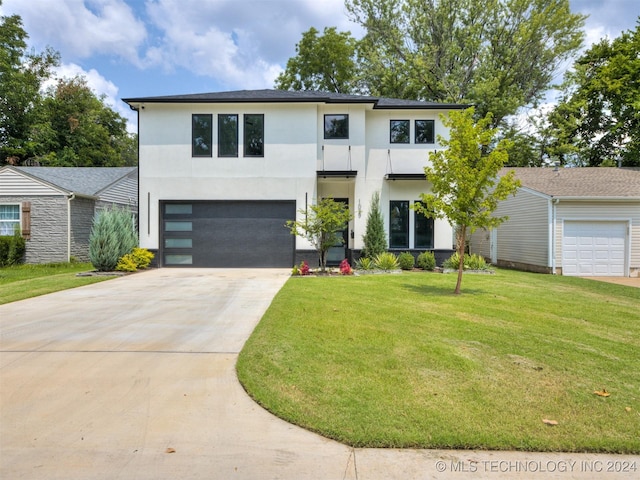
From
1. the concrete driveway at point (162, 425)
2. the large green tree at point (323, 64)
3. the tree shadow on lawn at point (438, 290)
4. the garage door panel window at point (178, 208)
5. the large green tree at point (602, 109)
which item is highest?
the large green tree at point (323, 64)

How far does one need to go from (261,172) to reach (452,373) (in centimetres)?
1168

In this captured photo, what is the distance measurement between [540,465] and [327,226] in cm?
986

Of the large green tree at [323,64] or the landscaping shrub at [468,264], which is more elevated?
the large green tree at [323,64]

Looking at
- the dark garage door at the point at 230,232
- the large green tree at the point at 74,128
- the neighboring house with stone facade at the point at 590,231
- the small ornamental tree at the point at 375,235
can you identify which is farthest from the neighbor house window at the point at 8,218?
the neighboring house with stone facade at the point at 590,231

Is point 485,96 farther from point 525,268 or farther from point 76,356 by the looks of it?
point 76,356

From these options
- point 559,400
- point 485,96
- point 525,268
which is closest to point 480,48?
point 485,96

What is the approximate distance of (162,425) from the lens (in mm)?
3135

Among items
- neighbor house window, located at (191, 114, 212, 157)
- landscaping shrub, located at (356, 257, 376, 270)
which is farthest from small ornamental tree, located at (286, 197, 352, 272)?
neighbor house window, located at (191, 114, 212, 157)

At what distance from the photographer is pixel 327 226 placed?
40.0 ft

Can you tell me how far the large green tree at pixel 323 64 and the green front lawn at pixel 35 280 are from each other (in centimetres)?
2147

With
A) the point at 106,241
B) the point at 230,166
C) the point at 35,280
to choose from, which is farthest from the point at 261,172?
the point at 35,280

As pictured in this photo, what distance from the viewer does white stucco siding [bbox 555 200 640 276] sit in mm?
14477

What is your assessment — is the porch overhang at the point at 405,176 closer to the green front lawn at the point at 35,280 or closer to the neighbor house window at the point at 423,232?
the neighbor house window at the point at 423,232

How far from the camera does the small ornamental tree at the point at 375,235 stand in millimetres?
13992
